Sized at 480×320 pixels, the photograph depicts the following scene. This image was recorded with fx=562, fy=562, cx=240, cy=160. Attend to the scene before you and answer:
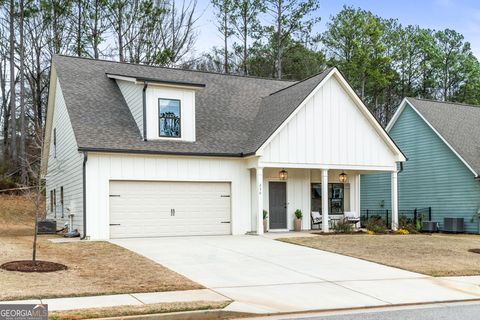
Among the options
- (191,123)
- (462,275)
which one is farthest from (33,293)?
(191,123)

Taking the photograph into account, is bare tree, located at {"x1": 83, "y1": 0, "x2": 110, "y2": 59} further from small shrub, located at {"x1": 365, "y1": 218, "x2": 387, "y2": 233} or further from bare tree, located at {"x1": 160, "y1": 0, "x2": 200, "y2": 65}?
small shrub, located at {"x1": 365, "y1": 218, "x2": 387, "y2": 233}

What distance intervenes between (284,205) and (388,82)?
26.0 meters

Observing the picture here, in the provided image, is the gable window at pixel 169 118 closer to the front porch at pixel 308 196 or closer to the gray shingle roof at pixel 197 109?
the gray shingle roof at pixel 197 109

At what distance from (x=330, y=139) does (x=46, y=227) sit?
11491 millimetres

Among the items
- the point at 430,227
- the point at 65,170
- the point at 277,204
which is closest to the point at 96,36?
the point at 65,170

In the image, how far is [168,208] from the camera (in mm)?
20094

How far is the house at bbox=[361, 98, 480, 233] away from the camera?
83.3ft

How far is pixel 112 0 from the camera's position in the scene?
37.6 metres

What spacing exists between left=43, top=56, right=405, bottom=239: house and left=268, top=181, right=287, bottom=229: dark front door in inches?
1.8

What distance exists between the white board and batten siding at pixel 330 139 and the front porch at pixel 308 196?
824 millimetres

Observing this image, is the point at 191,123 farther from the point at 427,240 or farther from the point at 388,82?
the point at 388,82

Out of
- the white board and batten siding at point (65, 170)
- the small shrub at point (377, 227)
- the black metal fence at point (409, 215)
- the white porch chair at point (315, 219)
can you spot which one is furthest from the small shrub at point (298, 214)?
the white board and batten siding at point (65, 170)

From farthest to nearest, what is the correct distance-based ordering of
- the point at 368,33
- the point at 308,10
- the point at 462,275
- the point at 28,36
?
the point at 368,33
the point at 308,10
the point at 28,36
the point at 462,275

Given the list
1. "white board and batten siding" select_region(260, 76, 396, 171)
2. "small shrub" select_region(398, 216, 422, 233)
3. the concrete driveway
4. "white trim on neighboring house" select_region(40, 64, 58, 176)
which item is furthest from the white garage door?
"small shrub" select_region(398, 216, 422, 233)
